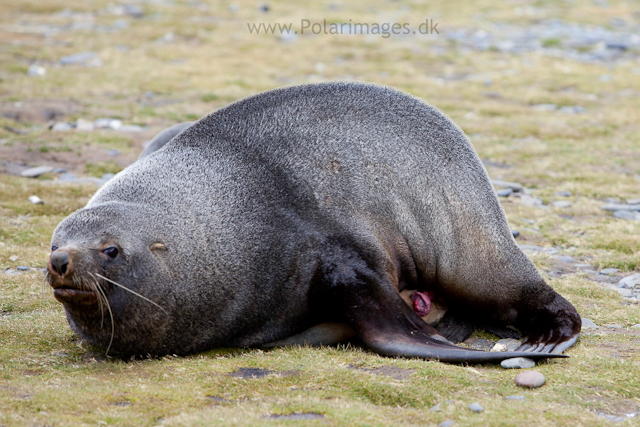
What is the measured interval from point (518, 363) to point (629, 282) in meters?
2.73

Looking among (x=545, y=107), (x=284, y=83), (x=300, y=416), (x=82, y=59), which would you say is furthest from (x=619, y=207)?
(x=82, y=59)

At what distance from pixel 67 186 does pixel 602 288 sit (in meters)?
6.44

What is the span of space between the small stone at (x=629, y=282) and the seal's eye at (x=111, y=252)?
476 cm

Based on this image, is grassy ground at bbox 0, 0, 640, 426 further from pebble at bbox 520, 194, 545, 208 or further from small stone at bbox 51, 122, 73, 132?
small stone at bbox 51, 122, 73, 132

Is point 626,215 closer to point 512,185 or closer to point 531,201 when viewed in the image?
point 531,201

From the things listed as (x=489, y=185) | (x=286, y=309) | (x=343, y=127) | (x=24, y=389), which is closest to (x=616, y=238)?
(x=489, y=185)

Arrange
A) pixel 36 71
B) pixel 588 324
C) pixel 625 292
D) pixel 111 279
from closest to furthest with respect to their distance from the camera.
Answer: pixel 111 279 → pixel 588 324 → pixel 625 292 → pixel 36 71

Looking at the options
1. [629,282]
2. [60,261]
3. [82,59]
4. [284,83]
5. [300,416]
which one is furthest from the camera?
[82,59]

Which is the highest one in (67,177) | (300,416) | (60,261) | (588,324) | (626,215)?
(60,261)

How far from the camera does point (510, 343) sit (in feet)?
19.5

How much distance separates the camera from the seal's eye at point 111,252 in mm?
4779

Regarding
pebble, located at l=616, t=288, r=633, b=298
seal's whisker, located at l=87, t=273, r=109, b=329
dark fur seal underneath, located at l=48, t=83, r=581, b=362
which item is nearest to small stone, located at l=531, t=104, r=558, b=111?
pebble, located at l=616, t=288, r=633, b=298

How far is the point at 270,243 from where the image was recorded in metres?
5.49

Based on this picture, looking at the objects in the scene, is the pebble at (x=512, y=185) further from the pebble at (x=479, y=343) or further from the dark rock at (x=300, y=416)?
the dark rock at (x=300, y=416)
